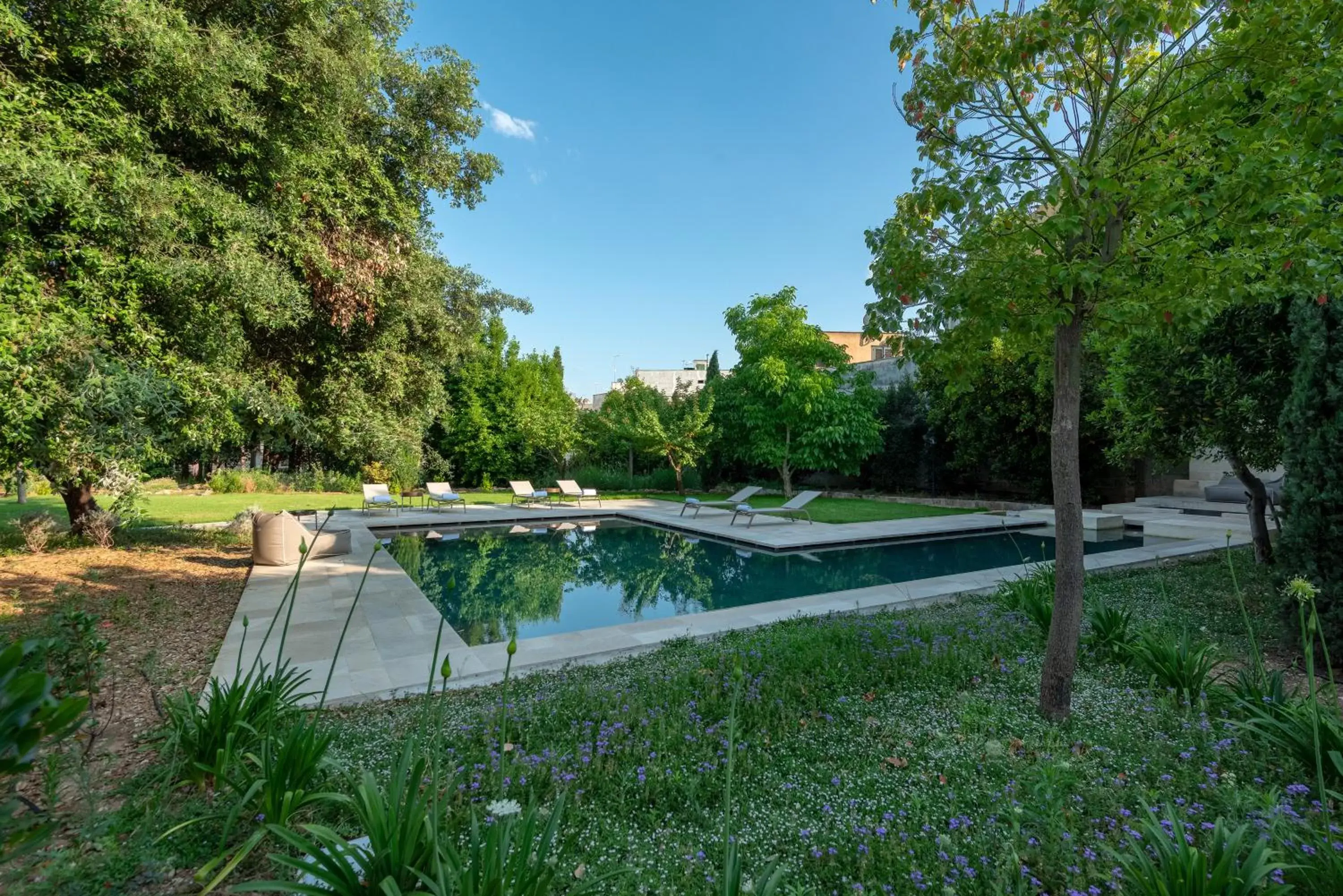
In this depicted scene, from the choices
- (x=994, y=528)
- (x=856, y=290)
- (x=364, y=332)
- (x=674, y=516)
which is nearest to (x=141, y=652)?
(x=364, y=332)

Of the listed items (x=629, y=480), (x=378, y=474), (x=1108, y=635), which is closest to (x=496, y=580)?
(x=1108, y=635)

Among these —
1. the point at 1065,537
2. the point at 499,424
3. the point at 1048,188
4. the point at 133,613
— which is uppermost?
the point at 499,424

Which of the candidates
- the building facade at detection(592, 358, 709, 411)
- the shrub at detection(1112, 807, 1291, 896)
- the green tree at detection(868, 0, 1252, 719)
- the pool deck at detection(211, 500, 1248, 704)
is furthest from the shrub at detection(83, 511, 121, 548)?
the building facade at detection(592, 358, 709, 411)

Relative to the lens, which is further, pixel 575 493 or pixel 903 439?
pixel 903 439

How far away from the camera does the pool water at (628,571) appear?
7.20m

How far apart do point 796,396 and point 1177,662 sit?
541 inches

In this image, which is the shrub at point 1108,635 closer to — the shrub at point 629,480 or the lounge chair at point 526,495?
the lounge chair at point 526,495

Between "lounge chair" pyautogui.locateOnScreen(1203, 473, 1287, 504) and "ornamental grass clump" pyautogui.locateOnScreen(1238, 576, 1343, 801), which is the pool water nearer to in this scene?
"ornamental grass clump" pyautogui.locateOnScreen(1238, 576, 1343, 801)

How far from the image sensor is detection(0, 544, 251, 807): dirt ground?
10.1 ft

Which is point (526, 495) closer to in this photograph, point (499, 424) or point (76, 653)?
point (499, 424)

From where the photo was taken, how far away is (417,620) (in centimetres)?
566

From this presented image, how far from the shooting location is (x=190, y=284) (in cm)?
561

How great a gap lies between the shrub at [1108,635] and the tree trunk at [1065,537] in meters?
1.00

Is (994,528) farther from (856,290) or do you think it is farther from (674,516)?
(856,290)
